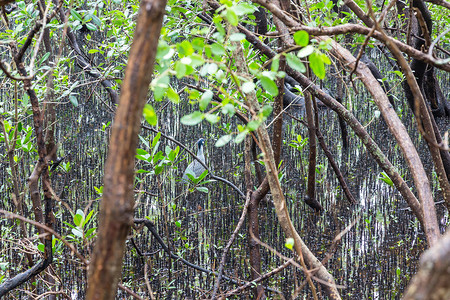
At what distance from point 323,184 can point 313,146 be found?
4.38ft

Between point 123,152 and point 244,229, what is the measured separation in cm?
352

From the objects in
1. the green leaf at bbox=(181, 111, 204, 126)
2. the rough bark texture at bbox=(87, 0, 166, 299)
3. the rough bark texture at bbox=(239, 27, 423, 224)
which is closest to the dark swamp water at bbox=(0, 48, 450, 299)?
the rough bark texture at bbox=(239, 27, 423, 224)

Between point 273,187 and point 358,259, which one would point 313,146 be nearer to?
point 358,259

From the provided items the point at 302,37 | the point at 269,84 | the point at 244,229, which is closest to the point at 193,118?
the point at 269,84

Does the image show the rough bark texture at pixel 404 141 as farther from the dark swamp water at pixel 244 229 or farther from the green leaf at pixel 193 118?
the dark swamp water at pixel 244 229

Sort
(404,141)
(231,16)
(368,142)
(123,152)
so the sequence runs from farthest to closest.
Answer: (368,142) < (404,141) < (231,16) < (123,152)

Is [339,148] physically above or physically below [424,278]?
above

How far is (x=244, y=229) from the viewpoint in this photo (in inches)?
156

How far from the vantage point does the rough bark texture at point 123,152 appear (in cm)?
50

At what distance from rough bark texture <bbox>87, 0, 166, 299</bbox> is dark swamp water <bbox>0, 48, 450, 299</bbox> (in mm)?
1785

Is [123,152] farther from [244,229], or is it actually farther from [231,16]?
[244,229]

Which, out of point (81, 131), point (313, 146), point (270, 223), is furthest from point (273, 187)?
point (81, 131)

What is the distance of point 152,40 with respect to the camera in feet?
1.68

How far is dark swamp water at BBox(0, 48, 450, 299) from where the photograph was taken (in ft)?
11.0
